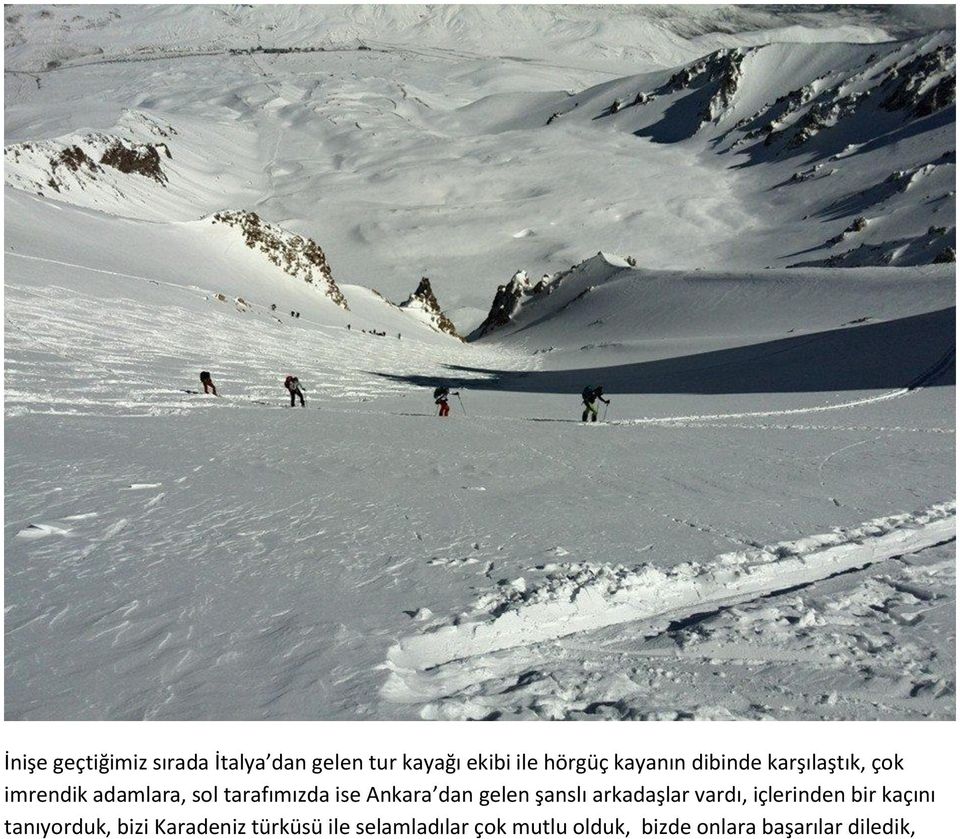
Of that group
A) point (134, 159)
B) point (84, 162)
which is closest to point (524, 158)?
point (134, 159)

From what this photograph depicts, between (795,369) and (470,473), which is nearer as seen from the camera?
(470,473)

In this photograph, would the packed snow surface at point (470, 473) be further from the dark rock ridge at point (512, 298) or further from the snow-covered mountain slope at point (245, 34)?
the snow-covered mountain slope at point (245, 34)

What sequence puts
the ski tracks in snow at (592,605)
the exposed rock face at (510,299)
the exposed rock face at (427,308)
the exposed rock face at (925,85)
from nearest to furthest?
the ski tracks in snow at (592,605) < the exposed rock face at (427,308) < the exposed rock face at (510,299) < the exposed rock face at (925,85)

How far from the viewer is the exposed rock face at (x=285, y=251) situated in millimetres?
43875

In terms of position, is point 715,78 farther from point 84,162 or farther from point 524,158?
point 84,162

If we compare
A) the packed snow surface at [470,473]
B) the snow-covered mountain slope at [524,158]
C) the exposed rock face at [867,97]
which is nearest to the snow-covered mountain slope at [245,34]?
the snow-covered mountain slope at [524,158]

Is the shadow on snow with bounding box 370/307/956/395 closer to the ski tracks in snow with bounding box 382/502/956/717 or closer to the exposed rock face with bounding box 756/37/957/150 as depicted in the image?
the ski tracks in snow with bounding box 382/502/956/717

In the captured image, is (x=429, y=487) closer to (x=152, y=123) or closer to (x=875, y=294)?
(x=875, y=294)

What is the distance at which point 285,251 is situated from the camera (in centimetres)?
4472

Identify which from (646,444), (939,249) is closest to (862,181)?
(939,249)

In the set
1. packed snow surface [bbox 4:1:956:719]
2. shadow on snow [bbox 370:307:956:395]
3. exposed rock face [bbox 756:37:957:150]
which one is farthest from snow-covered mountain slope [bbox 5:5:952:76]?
shadow on snow [bbox 370:307:956:395]

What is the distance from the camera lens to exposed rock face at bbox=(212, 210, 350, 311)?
144ft

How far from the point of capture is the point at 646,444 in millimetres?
12203

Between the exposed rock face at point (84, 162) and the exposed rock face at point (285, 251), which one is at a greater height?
the exposed rock face at point (84, 162)
